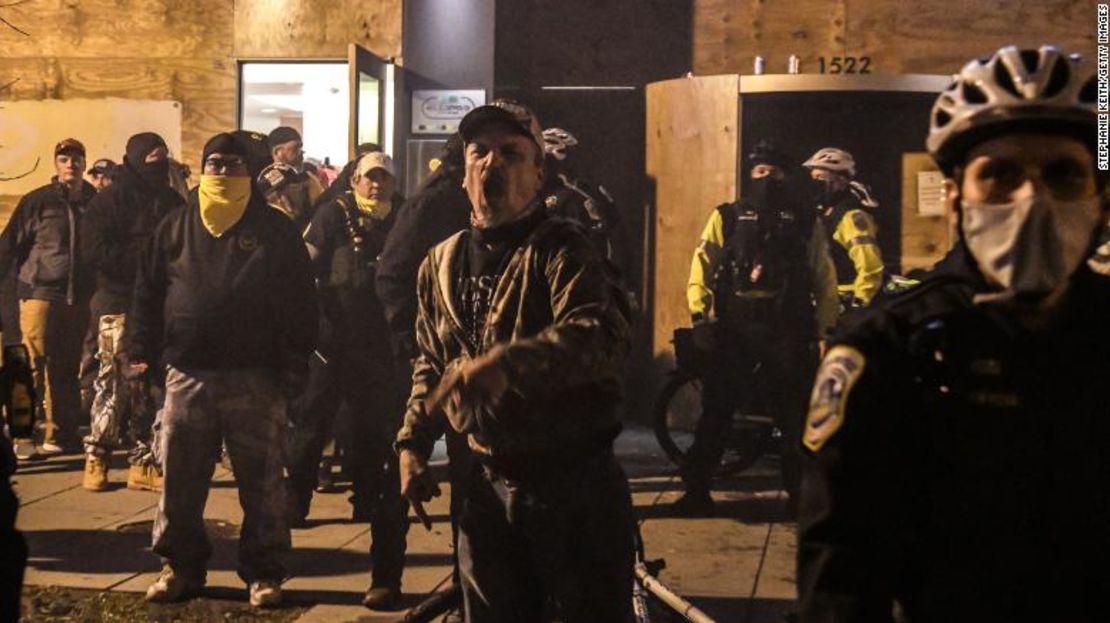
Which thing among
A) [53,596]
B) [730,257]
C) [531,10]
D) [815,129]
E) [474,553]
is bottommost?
[53,596]

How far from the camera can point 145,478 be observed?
11.1 metres

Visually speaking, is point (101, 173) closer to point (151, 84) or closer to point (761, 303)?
point (151, 84)

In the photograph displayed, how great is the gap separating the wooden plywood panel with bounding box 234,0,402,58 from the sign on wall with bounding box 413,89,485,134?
0.63 metres

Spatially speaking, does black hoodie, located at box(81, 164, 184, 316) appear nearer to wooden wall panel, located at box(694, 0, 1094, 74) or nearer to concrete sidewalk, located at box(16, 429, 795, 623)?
concrete sidewalk, located at box(16, 429, 795, 623)

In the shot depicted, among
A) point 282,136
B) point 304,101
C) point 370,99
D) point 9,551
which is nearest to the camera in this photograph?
point 9,551

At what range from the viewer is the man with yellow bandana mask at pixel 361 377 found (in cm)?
779

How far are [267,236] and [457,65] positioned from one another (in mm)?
6834

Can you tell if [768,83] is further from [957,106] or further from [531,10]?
[957,106]

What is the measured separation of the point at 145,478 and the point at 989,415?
9.22m

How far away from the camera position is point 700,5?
14891 mm

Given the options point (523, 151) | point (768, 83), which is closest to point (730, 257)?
point (768, 83)

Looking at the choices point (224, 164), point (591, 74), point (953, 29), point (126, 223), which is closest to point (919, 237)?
point (953, 29)

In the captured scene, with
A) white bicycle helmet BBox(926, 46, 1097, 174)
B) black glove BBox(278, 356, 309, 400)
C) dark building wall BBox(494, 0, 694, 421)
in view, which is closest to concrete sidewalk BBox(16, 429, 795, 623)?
black glove BBox(278, 356, 309, 400)

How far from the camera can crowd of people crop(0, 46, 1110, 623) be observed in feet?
8.53
